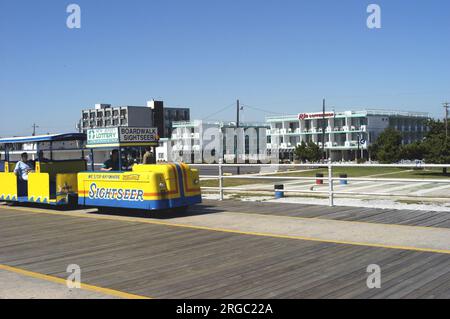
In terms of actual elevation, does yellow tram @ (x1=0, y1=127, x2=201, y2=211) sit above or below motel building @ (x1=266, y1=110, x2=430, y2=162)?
below

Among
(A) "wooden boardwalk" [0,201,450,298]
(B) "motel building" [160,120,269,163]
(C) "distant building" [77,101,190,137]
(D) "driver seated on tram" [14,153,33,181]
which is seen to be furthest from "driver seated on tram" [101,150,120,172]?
(B) "motel building" [160,120,269,163]

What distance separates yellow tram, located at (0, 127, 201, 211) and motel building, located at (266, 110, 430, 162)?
74055 millimetres

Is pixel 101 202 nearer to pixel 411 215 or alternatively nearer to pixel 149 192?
pixel 149 192

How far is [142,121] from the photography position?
98875mm

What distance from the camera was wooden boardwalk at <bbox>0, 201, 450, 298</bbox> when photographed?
6660mm

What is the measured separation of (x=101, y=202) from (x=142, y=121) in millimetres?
85415

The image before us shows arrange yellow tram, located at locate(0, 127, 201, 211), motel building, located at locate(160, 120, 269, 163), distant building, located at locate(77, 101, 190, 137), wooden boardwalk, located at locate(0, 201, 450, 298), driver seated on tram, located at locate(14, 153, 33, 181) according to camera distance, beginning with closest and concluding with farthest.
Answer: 1. wooden boardwalk, located at locate(0, 201, 450, 298)
2. yellow tram, located at locate(0, 127, 201, 211)
3. driver seated on tram, located at locate(14, 153, 33, 181)
4. distant building, located at locate(77, 101, 190, 137)
5. motel building, located at locate(160, 120, 269, 163)

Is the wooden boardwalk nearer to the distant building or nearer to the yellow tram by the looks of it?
the yellow tram

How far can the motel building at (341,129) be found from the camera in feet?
308

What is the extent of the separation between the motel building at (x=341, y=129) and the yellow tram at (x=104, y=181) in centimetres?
7406

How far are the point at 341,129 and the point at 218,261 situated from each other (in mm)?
90933

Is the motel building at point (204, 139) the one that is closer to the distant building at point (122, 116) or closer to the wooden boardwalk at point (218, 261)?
the distant building at point (122, 116)

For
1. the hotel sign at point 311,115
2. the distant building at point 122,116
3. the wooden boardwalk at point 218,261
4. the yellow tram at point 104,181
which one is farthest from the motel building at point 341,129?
the wooden boardwalk at point 218,261

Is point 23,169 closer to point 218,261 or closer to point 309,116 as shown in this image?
point 218,261
